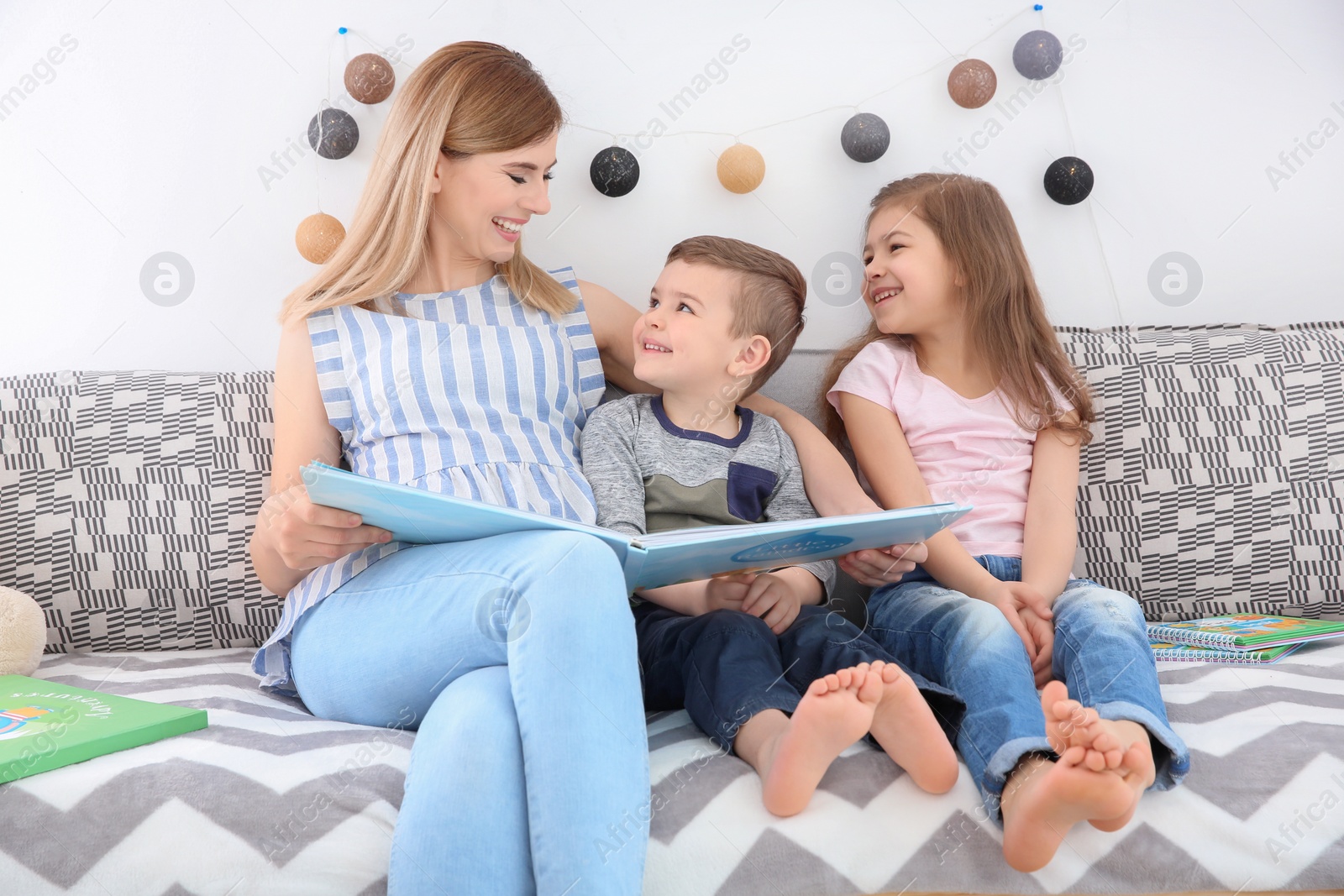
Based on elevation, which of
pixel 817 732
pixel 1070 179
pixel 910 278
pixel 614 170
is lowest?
pixel 817 732

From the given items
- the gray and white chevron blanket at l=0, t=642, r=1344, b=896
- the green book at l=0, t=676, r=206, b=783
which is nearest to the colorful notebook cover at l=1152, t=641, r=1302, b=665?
the gray and white chevron blanket at l=0, t=642, r=1344, b=896

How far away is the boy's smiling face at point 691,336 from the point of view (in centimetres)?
135

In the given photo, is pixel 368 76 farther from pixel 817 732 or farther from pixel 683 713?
pixel 817 732

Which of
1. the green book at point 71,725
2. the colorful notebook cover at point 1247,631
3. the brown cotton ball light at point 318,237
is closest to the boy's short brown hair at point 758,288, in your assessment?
the brown cotton ball light at point 318,237

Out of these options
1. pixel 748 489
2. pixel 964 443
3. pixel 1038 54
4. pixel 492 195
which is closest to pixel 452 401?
pixel 492 195

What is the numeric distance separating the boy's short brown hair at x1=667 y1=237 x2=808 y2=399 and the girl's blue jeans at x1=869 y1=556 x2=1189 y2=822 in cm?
42

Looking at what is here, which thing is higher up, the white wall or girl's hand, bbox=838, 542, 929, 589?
the white wall

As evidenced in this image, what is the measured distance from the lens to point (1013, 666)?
1042 millimetres

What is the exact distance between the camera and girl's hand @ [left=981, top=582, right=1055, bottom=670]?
1.22 meters

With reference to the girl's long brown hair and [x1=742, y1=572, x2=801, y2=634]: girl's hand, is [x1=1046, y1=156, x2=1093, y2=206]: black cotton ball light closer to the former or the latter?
the girl's long brown hair

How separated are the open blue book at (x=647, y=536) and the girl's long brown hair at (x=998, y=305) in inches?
20.4

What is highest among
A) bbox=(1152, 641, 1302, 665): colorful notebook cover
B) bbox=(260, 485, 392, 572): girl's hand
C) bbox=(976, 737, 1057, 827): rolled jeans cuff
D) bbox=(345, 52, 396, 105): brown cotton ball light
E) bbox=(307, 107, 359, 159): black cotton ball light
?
bbox=(345, 52, 396, 105): brown cotton ball light

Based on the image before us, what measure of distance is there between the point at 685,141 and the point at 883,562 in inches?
35.3

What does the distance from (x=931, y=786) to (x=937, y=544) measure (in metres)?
0.47
